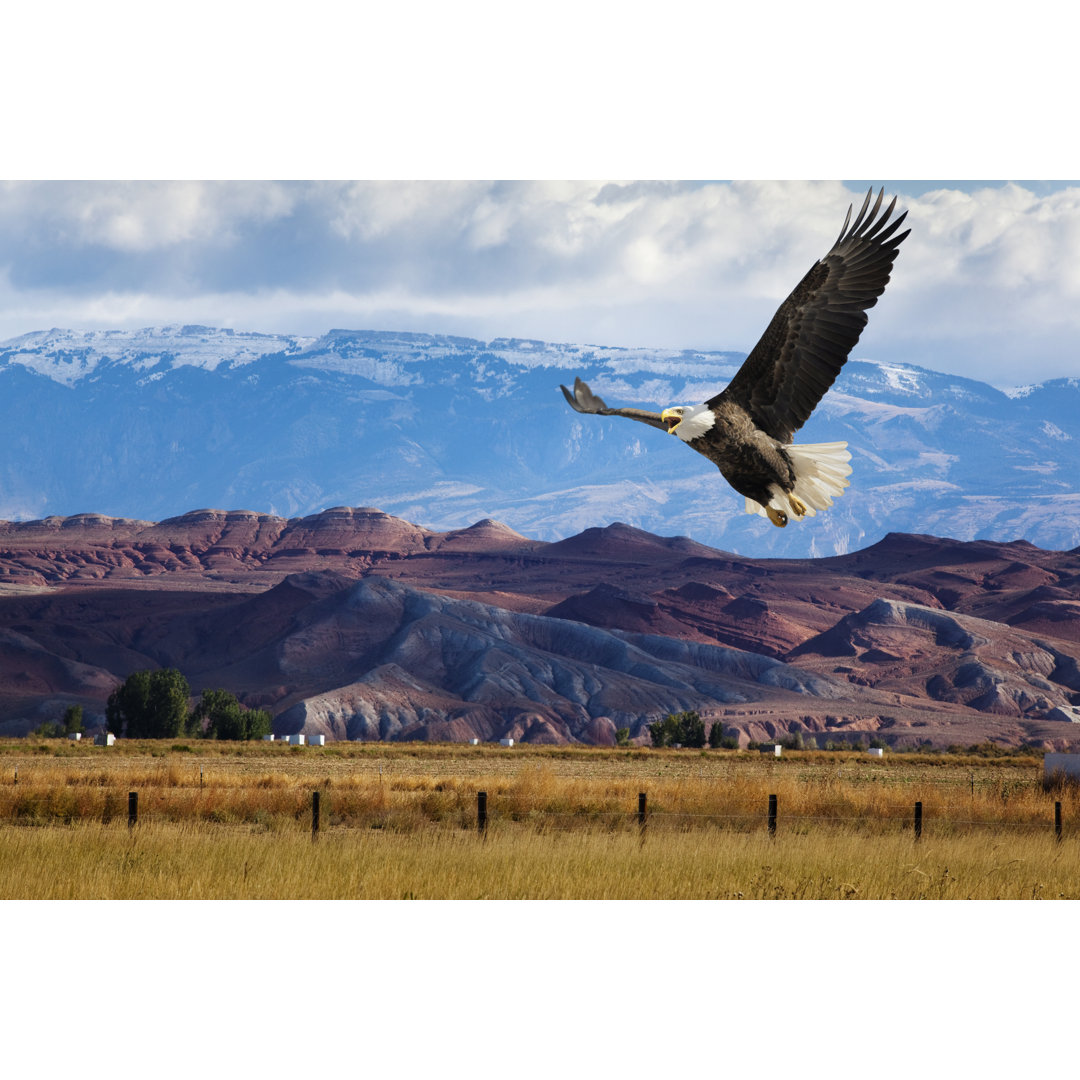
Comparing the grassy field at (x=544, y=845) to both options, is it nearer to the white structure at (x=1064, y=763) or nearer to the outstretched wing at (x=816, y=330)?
the white structure at (x=1064, y=763)

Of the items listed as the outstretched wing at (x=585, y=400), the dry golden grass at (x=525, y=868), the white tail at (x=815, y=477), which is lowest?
the dry golden grass at (x=525, y=868)

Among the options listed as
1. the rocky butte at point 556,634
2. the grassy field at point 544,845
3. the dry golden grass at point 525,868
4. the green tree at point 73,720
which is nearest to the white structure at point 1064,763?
the grassy field at point 544,845

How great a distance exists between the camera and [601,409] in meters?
7.75

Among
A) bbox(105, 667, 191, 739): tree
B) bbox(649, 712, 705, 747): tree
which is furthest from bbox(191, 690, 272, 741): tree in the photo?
bbox(649, 712, 705, 747): tree

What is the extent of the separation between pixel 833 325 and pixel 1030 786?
49.2ft

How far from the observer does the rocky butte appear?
76688mm

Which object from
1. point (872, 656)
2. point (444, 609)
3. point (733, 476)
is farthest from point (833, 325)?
point (872, 656)

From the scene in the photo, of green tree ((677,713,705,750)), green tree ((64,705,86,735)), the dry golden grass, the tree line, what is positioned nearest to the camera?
the dry golden grass

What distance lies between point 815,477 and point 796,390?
24.5 inches

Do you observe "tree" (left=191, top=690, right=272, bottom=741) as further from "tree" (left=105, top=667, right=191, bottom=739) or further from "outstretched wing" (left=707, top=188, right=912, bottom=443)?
"outstretched wing" (left=707, top=188, right=912, bottom=443)

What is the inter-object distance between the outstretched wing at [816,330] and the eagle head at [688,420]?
0.17 metres

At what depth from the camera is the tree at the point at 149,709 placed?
60.8m

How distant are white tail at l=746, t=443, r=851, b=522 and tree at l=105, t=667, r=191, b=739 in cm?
5564

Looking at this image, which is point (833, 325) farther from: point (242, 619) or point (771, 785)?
point (242, 619)
